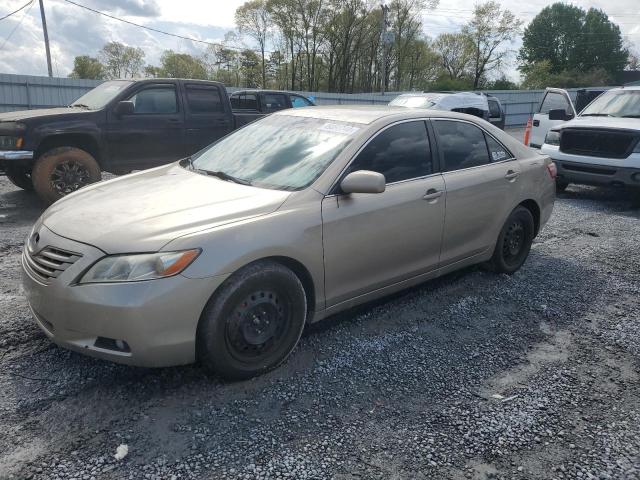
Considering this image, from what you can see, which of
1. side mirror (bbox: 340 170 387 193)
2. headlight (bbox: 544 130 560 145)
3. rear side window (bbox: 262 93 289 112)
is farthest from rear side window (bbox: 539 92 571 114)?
side mirror (bbox: 340 170 387 193)

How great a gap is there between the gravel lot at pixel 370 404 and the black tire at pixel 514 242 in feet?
2.17

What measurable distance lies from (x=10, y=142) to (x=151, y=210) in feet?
16.9

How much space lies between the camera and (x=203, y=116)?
8.92m

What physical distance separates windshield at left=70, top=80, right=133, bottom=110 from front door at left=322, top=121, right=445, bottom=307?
5.66 meters

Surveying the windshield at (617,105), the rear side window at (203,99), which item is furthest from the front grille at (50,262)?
the windshield at (617,105)

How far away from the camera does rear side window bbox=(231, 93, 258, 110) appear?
1338 cm

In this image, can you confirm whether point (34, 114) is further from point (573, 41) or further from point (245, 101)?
point (573, 41)

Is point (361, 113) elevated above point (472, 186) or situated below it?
above

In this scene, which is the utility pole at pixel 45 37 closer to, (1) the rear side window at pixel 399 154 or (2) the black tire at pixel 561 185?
(2) the black tire at pixel 561 185

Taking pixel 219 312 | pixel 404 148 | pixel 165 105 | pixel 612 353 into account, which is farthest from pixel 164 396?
pixel 165 105

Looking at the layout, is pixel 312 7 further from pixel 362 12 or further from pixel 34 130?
pixel 34 130

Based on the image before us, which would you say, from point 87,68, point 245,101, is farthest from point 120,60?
point 245,101

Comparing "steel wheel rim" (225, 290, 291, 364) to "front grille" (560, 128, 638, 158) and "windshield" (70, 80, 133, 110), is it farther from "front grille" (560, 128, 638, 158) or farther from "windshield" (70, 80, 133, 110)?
"front grille" (560, 128, 638, 158)

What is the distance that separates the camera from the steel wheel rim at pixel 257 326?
10.1 feet
